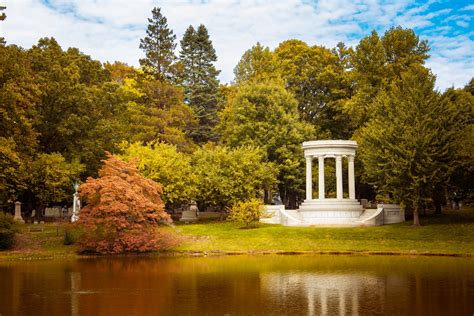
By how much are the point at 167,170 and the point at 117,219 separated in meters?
12.1

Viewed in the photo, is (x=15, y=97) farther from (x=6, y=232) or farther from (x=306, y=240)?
(x=306, y=240)

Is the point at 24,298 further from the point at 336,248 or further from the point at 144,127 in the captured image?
the point at 144,127

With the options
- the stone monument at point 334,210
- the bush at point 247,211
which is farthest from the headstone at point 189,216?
the bush at point 247,211

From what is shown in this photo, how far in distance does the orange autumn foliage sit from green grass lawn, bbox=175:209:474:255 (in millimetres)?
3074

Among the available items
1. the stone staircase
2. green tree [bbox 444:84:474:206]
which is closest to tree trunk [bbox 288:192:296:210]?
the stone staircase

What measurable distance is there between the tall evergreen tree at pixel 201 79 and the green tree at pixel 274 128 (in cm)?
1576

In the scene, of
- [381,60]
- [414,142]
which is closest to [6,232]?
[414,142]

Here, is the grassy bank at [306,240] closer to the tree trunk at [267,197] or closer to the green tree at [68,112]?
the green tree at [68,112]

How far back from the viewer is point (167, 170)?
51.9m

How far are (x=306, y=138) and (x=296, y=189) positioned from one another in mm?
6020

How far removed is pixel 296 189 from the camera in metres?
61.3

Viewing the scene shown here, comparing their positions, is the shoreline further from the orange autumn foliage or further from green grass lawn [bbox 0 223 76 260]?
the orange autumn foliage

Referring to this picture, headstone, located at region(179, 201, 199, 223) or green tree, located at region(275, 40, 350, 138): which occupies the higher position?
green tree, located at region(275, 40, 350, 138)

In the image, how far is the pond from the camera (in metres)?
18.9
